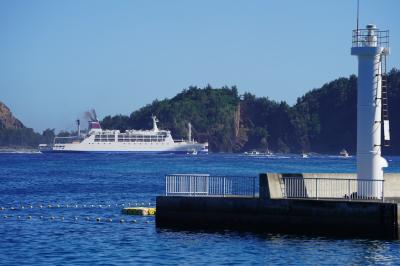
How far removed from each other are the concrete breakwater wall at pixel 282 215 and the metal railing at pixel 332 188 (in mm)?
1470

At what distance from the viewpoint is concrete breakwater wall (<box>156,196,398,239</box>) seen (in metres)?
36.4

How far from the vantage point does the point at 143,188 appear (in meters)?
77.6

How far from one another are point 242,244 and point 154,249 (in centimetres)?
321

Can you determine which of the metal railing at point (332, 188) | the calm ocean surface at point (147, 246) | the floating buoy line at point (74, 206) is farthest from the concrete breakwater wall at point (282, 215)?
the floating buoy line at point (74, 206)

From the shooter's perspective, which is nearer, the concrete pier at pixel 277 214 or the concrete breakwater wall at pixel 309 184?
the concrete pier at pixel 277 214

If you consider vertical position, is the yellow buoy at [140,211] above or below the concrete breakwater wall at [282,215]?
below

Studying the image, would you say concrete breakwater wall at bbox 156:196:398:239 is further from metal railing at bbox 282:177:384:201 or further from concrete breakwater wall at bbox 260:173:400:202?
metal railing at bbox 282:177:384:201

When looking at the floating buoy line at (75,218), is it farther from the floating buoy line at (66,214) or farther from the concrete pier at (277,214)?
the concrete pier at (277,214)

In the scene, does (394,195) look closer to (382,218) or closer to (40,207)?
(382,218)

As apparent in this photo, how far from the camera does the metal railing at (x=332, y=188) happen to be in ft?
129

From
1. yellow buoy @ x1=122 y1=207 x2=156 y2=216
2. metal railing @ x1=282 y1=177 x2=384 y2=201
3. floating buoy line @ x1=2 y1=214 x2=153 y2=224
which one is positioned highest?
metal railing @ x1=282 y1=177 x2=384 y2=201

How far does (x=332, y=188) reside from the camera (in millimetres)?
41000

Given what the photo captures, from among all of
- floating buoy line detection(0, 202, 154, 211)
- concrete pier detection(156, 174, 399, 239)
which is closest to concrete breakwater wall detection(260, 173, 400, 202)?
concrete pier detection(156, 174, 399, 239)

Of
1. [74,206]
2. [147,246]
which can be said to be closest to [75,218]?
[74,206]
